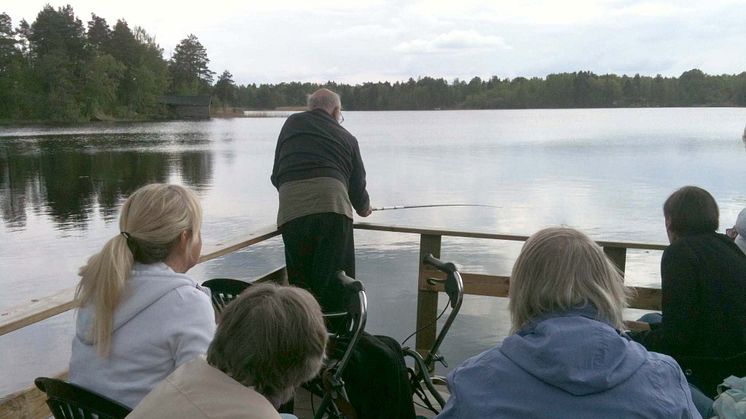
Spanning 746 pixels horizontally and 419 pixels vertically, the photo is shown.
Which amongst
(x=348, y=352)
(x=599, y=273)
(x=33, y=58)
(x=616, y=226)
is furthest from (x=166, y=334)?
(x=33, y=58)

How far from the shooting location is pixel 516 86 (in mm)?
99125

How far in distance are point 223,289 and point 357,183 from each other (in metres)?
1.45

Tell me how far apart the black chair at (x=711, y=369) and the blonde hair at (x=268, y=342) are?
149cm

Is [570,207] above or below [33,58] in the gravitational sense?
below

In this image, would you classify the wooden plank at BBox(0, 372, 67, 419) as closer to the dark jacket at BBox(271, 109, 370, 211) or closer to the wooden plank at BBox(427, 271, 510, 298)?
the dark jacket at BBox(271, 109, 370, 211)

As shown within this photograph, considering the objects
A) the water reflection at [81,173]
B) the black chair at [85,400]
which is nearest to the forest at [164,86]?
the water reflection at [81,173]

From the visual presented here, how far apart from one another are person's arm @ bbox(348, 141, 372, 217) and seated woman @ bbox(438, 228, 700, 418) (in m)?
2.42

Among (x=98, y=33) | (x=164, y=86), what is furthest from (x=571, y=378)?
(x=164, y=86)

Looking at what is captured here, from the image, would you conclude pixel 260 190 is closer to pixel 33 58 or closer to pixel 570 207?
pixel 570 207

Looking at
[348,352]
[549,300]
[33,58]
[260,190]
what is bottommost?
[260,190]

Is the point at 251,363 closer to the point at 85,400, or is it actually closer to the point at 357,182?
the point at 85,400

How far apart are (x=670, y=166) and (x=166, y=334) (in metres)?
25.9

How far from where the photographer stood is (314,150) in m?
3.73

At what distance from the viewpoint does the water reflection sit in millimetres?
17009
